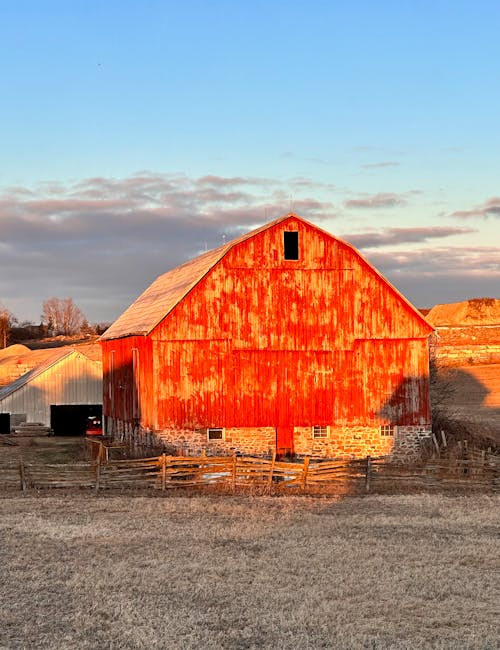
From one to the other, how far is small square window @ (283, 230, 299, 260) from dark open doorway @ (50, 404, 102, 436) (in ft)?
63.7

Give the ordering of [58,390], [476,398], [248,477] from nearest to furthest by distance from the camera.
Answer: [248,477], [58,390], [476,398]

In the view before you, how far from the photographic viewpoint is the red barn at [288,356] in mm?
36781

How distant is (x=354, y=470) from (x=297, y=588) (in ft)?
56.3

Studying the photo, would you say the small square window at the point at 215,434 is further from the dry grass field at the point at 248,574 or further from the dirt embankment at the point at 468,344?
the dirt embankment at the point at 468,344

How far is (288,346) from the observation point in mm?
37312

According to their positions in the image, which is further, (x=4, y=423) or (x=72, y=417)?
(x=4, y=423)

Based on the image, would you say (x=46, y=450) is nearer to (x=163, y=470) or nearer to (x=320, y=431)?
(x=320, y=431)

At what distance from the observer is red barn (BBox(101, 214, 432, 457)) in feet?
121

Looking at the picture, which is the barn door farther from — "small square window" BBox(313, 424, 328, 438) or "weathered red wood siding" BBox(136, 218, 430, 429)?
"small square window" BBox(313, 424, 328, 438)

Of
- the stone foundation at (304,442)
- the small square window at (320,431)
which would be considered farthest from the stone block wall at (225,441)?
the small square window at (320,431)

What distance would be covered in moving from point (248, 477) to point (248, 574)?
496 inches

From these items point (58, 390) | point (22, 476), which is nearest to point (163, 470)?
point (22, 476)

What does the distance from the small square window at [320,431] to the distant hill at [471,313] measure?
236ft

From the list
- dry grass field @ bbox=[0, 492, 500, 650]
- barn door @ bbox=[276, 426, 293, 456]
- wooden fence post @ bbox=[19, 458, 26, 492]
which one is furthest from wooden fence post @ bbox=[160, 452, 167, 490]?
barn door @ bbox=[276, 426, 293, 456]
